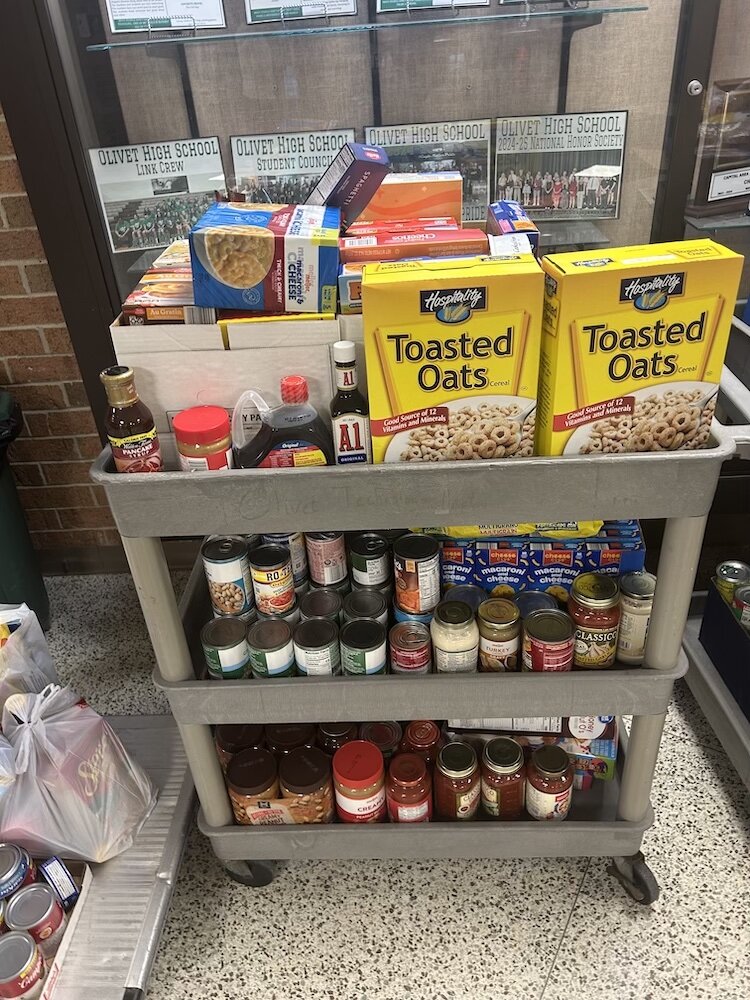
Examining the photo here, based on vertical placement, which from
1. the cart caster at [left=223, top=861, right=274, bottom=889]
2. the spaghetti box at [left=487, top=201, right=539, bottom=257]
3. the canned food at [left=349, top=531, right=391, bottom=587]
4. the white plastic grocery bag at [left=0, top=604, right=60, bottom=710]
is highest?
the spaghetti box at [left=487, top=201, right=539, bottom=257]

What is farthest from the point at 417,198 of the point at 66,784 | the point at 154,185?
→ the point at 66,784

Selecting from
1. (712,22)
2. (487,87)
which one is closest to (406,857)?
(487,87)

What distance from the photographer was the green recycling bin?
2064 mm

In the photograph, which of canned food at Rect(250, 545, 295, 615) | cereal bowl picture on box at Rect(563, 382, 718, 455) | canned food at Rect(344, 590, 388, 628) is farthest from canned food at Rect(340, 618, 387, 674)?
cereal bowl picture on box at Rect(563, 382, 718, 455)

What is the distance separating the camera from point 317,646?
1.33m

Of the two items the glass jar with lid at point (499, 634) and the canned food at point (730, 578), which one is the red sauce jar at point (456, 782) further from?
the canned food at point (730, 578)

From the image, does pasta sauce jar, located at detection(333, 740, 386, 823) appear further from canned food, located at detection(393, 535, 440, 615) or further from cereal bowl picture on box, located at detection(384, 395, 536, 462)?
cereal bowl picture on box, located at detection(384, 395, 536, 462)

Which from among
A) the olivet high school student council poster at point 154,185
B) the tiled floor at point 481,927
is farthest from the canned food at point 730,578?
the olivet high school student council poster at point 154,185

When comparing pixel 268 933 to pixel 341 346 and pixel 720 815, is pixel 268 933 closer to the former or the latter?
pixel 720 815

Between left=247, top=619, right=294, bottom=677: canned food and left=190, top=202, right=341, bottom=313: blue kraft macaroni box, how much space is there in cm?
55

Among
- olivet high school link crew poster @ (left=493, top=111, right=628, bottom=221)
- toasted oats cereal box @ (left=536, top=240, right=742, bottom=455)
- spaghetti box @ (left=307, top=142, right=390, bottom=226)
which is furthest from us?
Result: olivet high school link crew poster @ (left=493, top=111, right=628, bottom=221)

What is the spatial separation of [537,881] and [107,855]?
0.87 meters

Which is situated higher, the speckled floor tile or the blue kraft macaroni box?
the blue kraft macaroni box

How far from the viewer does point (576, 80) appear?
1.86 m
